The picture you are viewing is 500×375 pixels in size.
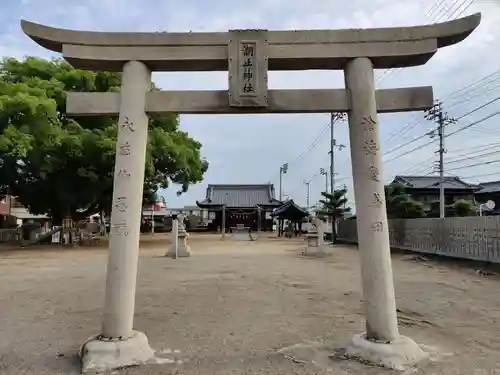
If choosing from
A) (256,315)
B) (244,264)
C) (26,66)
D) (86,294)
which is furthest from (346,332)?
(26,66)

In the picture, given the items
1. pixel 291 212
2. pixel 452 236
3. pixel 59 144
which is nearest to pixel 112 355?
pixel 452 236

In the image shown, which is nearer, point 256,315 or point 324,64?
point 324,64

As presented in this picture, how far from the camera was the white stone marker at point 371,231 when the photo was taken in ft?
18.2

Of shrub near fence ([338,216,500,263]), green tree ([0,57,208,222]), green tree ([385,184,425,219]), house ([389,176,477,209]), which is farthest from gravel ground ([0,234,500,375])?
house ([389,176,477,209])

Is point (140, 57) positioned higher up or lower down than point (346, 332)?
higher up

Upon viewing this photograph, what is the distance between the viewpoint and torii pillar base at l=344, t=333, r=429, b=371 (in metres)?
5.34

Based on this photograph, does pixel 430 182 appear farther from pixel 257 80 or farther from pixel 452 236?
pixel 257 80

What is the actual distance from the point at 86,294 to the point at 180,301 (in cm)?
242

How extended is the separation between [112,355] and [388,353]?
117 inches

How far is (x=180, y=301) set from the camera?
9.59 meters

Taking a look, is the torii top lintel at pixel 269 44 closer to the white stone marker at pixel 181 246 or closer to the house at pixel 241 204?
the white stone marker at pixel 181 246

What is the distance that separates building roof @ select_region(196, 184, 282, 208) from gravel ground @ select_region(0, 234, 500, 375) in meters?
32.8

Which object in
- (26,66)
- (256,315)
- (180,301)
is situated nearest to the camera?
(256,315)

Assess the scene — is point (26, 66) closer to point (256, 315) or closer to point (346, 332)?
point (256, 315)
